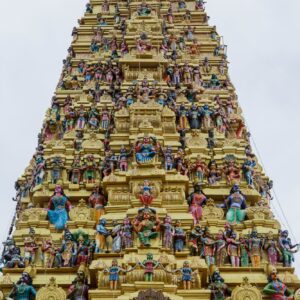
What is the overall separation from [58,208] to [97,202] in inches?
37.7

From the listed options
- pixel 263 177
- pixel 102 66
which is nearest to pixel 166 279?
pixel 263 177

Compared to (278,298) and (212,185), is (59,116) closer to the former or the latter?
(212,185)

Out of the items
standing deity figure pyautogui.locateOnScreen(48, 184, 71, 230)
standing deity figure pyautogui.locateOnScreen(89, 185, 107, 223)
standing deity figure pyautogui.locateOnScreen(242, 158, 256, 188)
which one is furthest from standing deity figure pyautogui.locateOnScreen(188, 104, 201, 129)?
standing deity figure pyautogui.locateOnScreen(48, 184, 71, 230)

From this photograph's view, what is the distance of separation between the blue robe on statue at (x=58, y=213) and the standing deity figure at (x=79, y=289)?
244cm

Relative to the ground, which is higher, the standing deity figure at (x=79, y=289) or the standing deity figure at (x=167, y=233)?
the standing deity figure at (x=167, y=233)

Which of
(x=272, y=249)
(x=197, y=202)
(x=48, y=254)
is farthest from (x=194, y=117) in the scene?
(x=48, y=254)

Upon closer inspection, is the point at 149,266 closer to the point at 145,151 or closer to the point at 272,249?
the point at 272,249

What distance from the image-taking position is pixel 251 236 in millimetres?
17891

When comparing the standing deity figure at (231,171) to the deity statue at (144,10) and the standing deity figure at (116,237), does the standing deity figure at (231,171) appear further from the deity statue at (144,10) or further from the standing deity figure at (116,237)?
the deity statue at (144,10)

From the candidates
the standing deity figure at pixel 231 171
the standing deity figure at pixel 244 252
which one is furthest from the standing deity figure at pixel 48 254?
the standing deity figure at pixel 231 171

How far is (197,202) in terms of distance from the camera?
18922 millimetres

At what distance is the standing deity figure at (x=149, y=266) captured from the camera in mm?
15516

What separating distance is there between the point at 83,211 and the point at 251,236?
4.02 metres

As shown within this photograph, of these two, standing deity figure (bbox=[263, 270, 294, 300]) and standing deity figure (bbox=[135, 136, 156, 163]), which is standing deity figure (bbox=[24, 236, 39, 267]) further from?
standing deity figure (bbox=[263, 270, 294, 300])
